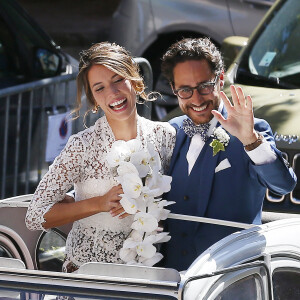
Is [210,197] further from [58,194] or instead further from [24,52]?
[24,52]

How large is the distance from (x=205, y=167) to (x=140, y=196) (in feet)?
1.25

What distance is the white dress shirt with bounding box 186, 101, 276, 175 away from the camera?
3.60 meters

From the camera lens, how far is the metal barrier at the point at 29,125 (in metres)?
6.54

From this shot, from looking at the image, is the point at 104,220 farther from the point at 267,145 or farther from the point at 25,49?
the point at 25,49

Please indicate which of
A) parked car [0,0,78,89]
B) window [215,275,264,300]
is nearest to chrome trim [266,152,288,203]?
window [215,275,264,300]

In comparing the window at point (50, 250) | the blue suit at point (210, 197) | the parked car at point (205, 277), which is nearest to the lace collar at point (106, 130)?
the blue suit at point (210, 197)

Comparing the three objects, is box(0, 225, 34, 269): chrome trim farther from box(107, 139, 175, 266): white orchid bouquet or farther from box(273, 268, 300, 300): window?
box(273, 268, 300, 300): window

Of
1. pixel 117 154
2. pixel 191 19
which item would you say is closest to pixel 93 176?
pixel 117 154

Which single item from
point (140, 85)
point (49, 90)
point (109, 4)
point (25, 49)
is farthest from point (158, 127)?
point (109, 4)

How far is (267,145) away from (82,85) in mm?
889

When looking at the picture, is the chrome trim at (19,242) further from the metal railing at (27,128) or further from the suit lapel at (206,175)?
the metal railing at (27,128)

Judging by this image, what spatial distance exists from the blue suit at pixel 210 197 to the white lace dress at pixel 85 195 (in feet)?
0.78

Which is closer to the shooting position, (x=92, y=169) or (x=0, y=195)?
(x=92, y=169)

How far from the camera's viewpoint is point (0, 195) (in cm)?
665
